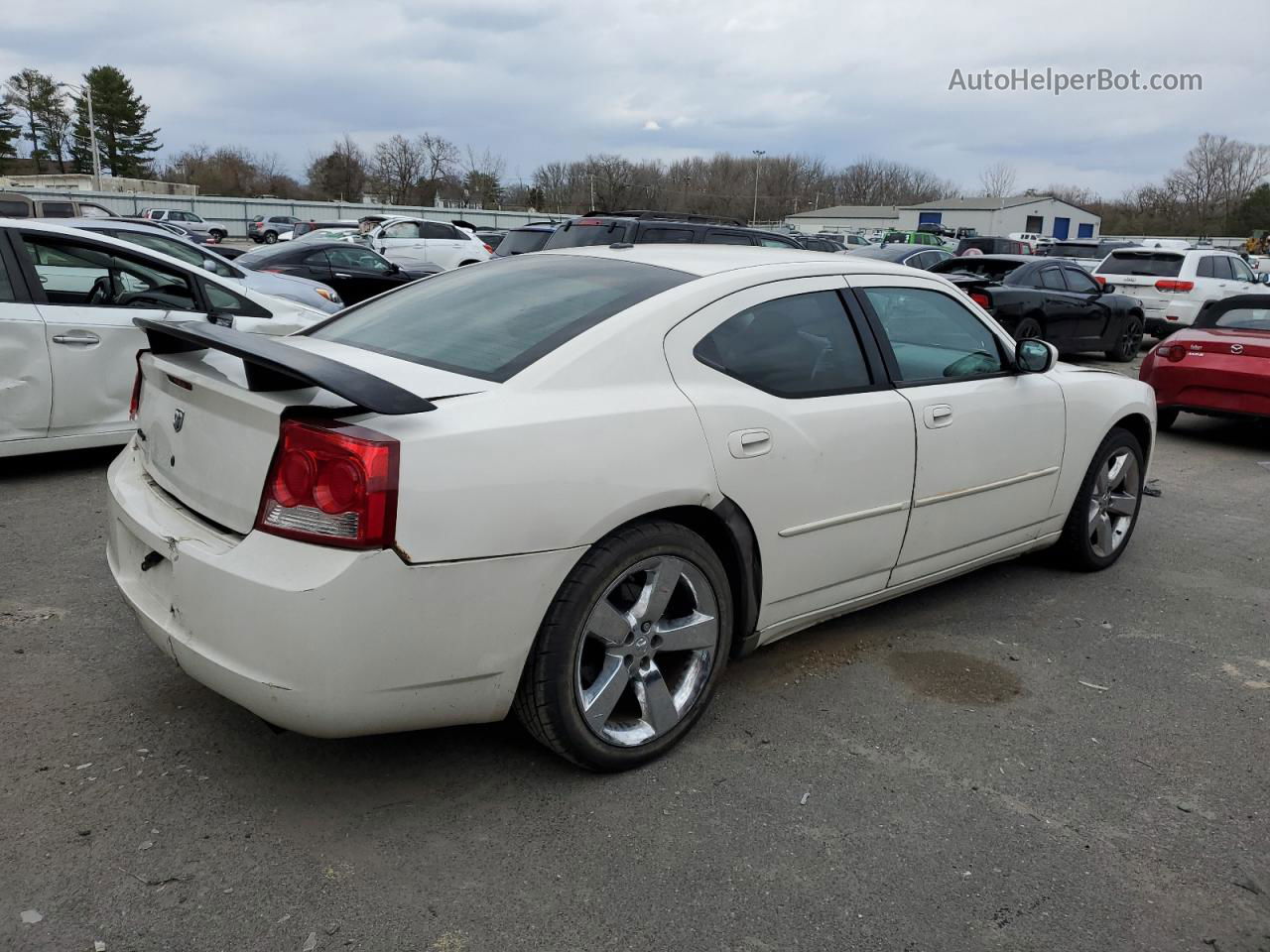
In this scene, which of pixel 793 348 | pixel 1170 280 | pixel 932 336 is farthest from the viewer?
pixel 1170 280

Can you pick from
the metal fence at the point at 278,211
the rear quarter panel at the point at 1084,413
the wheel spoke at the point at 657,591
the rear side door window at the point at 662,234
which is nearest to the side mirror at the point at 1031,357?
the rear quarter panel at the point at 1084,413

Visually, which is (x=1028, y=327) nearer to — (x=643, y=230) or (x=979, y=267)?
(x=979, y=267)

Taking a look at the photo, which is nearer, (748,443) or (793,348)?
(748,443)

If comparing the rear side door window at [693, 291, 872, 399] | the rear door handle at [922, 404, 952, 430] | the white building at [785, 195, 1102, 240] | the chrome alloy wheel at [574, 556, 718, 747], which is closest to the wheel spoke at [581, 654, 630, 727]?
the chrome alloy wheel at [574, 556, 718, 747]

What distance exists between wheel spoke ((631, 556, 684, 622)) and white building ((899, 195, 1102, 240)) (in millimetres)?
101270

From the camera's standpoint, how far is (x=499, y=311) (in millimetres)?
3385

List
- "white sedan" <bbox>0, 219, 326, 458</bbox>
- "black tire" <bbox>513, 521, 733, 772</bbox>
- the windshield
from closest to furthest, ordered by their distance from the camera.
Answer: "black tire" <bbox>513, 521, 733, 772</bbox> < "white sedan" <bbox>0, 219, 326, 458</bbox> < the windshield

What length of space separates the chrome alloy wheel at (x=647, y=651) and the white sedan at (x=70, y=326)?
→ 4178 mm

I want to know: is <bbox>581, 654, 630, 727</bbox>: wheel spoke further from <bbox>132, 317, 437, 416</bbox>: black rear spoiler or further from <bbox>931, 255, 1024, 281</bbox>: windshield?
<bbox>931, 255, 1024, 281</bbox>: windshield

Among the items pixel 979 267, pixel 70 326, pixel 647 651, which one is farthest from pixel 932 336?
pixel 979 267

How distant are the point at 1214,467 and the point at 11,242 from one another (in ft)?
29.4

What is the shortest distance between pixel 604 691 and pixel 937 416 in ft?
5.88

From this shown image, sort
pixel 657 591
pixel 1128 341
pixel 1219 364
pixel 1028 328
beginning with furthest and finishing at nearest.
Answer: pixel 1128 341 < pixel 1028 328 < pixel 1219 364 < pixel 657 591

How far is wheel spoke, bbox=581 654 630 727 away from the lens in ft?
9.50
